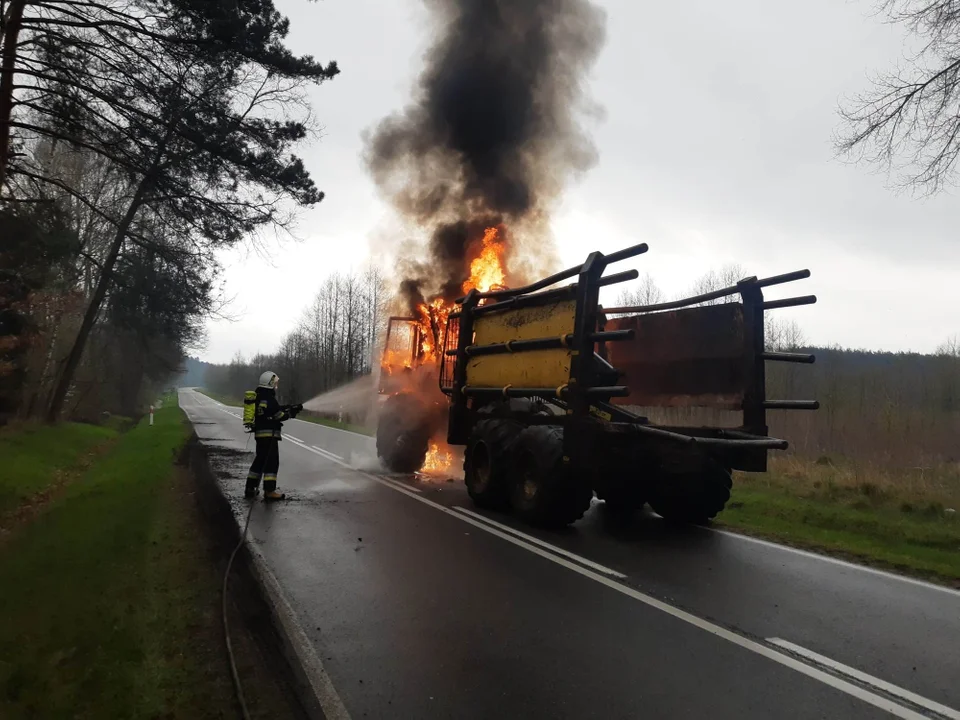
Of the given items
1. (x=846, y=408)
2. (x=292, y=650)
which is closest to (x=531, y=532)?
(x=292, y=650)

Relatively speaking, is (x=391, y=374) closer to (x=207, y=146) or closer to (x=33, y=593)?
(x=207, y=146)

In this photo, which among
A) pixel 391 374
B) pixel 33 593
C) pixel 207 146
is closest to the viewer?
pixel 33 593

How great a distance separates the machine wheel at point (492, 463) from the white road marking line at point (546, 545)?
345 mm

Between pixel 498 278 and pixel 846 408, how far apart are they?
12335 millimetres

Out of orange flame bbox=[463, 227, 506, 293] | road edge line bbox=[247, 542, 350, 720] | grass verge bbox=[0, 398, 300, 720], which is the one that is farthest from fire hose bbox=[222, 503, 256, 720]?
orange flame bbox=[463, 227, 506, 293]

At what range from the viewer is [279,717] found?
323 centimetres

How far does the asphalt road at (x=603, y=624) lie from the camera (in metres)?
3.41

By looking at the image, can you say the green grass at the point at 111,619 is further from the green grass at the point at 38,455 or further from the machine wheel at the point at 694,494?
the machine wheel at the point at 694,494

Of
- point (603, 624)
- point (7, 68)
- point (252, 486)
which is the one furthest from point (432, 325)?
point (603, 624)

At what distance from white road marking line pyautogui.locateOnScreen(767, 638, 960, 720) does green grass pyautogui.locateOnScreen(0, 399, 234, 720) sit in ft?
11.4

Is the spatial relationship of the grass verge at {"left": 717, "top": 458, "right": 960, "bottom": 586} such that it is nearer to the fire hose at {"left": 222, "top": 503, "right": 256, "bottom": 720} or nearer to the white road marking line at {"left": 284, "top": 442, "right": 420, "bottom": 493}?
the white road marking line at {"left": 284, "top": 442, "right": 420, "bottom": 493}

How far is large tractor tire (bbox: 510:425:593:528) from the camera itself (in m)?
7.36

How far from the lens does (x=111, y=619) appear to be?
437cm

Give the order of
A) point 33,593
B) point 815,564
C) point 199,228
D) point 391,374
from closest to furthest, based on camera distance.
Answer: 1. point 33,593
2. point 815,564
3. point 199,228
4. point 391,374
